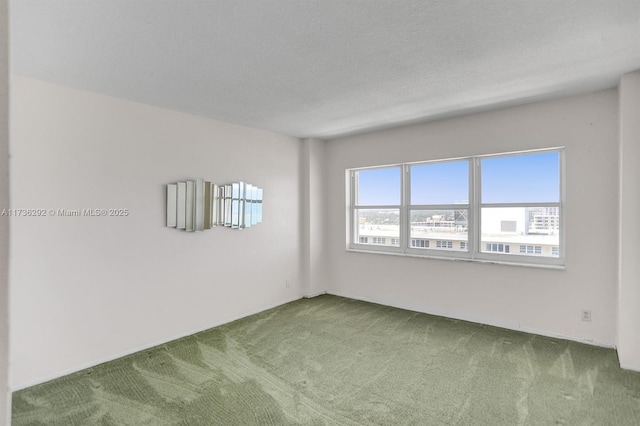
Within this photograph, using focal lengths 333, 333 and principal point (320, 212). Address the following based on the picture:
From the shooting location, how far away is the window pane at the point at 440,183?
437cm

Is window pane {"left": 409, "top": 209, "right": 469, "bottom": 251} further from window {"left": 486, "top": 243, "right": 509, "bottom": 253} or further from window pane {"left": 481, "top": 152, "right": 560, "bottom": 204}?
window pane {"left": 481, "top": 152, "right": 560, "bottom": 204}

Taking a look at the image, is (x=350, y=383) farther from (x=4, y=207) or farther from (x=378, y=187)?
(x=378, y=187)

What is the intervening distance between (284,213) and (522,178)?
320 centimetres

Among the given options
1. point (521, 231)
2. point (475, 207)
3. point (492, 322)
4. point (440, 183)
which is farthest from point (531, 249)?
point (440, 183)

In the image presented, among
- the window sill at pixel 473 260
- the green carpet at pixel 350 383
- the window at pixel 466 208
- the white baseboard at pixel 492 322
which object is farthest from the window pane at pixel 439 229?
the green carpet at pixel 350 383

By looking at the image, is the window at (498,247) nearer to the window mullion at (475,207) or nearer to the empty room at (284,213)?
the empty room at (284,213)

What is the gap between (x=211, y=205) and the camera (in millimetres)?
3998

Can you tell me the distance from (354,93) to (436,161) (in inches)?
71.7

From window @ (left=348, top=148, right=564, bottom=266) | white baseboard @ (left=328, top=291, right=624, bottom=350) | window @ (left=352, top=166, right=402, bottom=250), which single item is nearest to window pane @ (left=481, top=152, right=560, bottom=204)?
window @ (left=348, top=148, right=564, bottom=266)

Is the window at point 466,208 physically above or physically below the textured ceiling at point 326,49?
below

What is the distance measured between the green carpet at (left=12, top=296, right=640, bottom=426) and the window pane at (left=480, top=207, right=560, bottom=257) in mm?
966

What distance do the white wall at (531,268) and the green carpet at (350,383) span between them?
0.31 m

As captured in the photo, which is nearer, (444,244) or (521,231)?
(521,231)

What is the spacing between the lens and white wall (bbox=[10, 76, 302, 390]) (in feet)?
9.14
